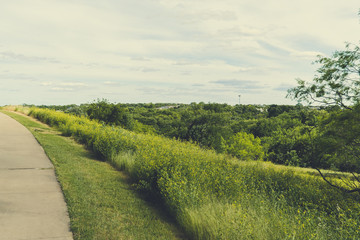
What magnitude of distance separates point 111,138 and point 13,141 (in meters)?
4.43

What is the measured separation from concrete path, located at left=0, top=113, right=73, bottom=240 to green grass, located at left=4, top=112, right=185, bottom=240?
0.23m

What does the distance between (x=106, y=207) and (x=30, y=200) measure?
1.57 metres

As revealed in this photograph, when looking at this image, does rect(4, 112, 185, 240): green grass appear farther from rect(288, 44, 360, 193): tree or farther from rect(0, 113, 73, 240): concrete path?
rect(288, 44, 360, 193): tree

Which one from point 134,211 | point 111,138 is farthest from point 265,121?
point 134,211

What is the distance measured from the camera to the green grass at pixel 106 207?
195 inches

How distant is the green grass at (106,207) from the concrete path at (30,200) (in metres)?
0.23

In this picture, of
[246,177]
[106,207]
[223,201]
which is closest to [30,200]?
[106,207]

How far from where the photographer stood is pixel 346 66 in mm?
13539

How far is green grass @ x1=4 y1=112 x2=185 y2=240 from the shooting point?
4.94 m

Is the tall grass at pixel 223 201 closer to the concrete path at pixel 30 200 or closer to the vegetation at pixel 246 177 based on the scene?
the vegetation at pixel 246 177

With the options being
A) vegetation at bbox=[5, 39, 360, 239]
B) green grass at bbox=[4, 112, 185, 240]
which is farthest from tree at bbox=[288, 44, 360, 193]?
green grass at bbox=[4, 112, 185, 240]

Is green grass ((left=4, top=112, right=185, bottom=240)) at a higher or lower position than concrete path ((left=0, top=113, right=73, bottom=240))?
lower

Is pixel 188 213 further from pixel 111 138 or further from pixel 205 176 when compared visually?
pixel 111 138

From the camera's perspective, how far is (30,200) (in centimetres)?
560
